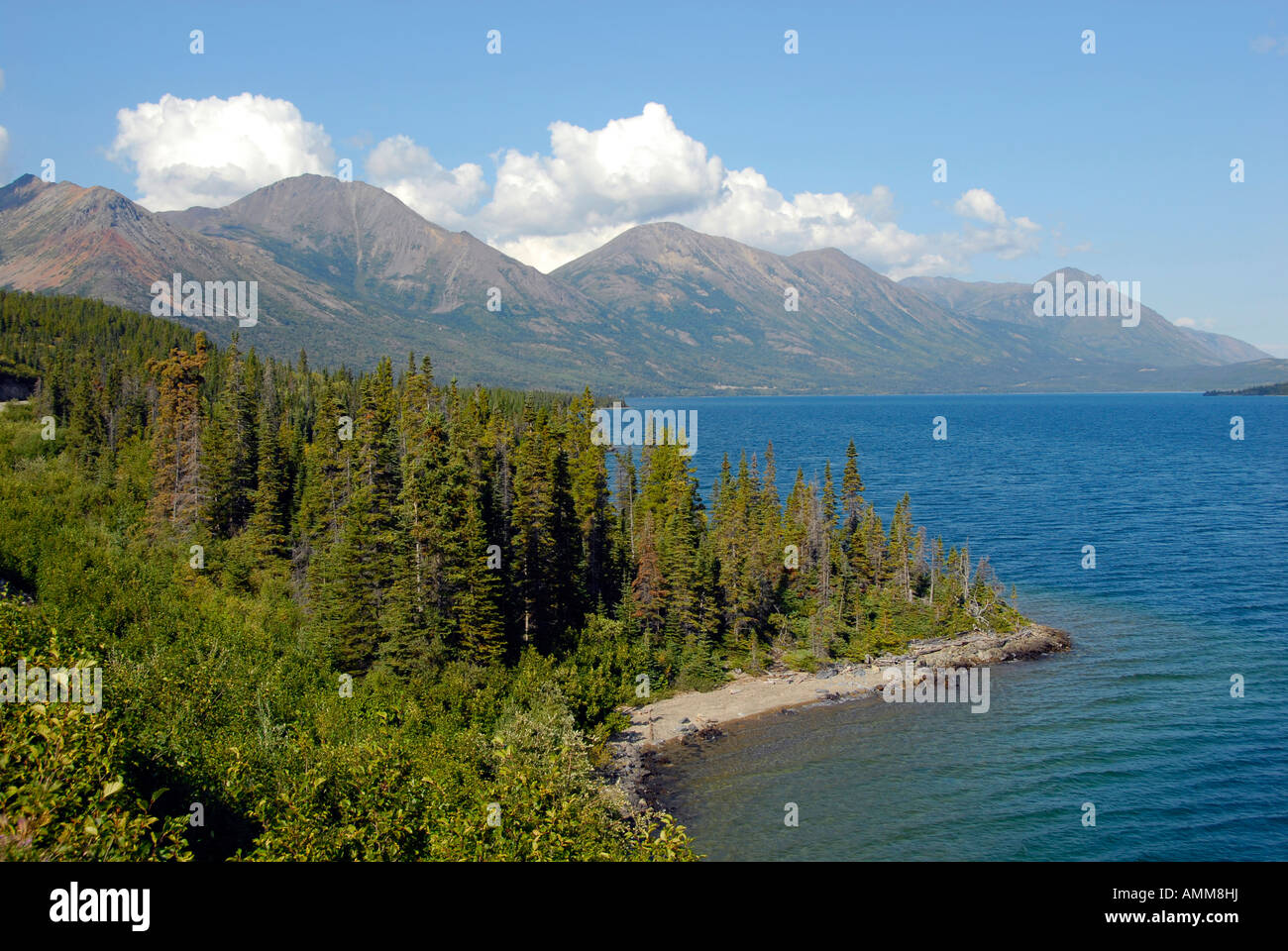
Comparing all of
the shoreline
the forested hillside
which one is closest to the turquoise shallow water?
the shoreline

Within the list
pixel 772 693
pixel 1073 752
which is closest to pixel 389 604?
pixel 772 693

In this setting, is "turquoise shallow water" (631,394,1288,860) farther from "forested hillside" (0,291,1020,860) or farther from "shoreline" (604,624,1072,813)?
"forested hillside" (0,291,1020,860)

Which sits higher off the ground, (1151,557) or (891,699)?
(1151,557)

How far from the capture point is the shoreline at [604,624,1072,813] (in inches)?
2047

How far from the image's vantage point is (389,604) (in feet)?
185

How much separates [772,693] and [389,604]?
29.8 meters

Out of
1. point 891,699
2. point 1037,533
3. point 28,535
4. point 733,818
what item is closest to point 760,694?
point 891,699

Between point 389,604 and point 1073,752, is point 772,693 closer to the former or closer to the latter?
point 1073,752

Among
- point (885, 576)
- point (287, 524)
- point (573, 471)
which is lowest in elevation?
point (885, 576)

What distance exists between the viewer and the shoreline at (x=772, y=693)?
52000 millimetres

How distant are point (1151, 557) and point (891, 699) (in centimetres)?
5507

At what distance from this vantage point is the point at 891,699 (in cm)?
6178
